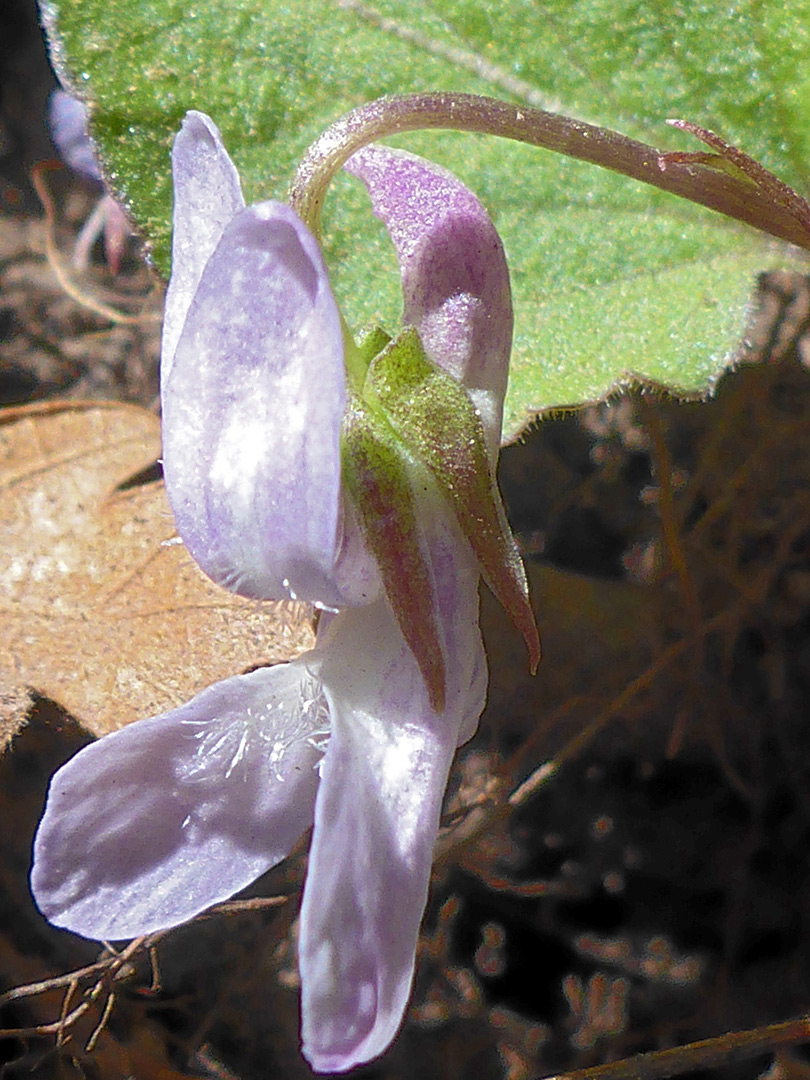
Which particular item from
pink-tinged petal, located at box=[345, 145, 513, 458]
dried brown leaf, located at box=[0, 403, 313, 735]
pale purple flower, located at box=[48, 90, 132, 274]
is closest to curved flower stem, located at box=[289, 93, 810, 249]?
pink-tinged petal, located at box=[345, 145, 513, 458]

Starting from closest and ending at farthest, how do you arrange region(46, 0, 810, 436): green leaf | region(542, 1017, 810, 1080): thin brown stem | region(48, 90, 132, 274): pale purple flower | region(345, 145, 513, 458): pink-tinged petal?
region(345, 145, 513, 458): pink-tinged petal, region(542, 1017, 810, 1080): thin brown stem, region(46, 0, 810, 436): green leaf, region(48, 90, 132, 274): pale purple flower

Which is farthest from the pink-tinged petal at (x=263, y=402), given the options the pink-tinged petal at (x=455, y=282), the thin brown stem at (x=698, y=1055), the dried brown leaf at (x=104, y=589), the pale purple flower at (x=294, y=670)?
the thin brown stem at (x=698, y=1055)

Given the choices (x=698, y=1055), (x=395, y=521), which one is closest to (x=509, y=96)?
(x=395, y=521)

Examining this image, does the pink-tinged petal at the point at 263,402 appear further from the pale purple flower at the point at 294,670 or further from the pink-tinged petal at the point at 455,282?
the pink-tinged petal at the point at 455,282

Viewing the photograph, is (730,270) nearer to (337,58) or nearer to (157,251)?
(337,58)

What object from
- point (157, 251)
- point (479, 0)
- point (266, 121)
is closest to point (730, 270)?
point (479, 0)

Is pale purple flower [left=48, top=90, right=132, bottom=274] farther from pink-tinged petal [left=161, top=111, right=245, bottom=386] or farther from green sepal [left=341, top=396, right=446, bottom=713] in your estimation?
green sepal [left=341, top=396, right=446, bottom=713]
